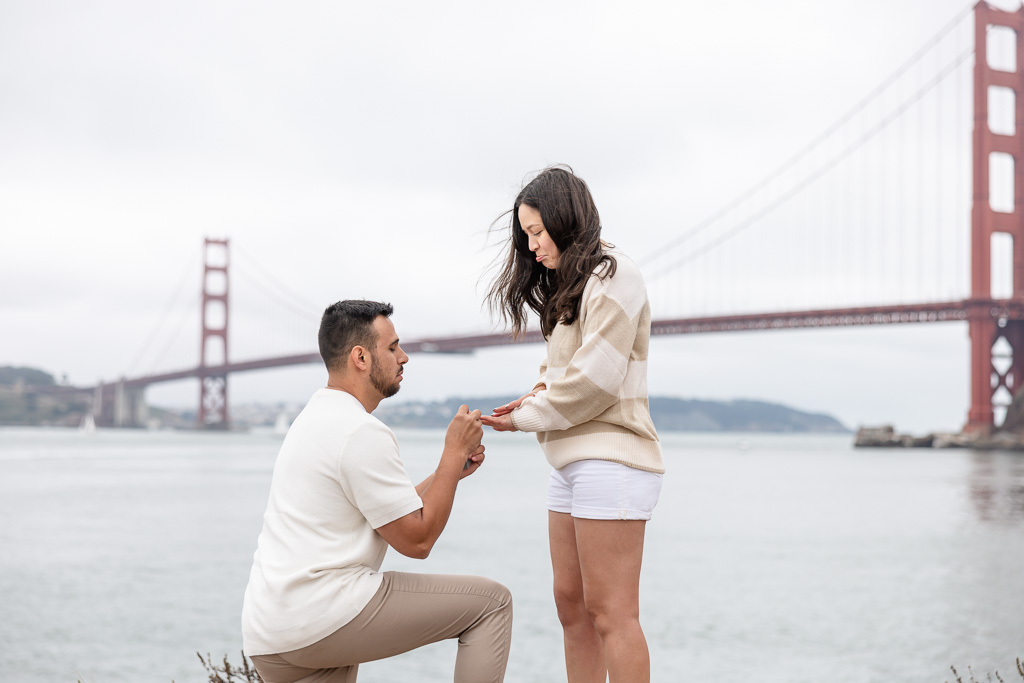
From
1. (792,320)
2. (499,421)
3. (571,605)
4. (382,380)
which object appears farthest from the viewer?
(792,320)

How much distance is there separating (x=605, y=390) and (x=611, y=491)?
0.63ft

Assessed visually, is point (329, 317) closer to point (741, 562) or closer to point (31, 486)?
point (741, 562)

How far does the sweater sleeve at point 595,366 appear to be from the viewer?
180 cm

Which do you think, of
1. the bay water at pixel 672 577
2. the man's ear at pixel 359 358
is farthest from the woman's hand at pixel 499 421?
the bay water at pixel 672 577

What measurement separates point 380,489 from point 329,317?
325 mm

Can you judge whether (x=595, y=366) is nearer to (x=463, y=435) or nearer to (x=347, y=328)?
(x=463, y=435)

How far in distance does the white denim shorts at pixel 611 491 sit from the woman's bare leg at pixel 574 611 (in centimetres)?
13

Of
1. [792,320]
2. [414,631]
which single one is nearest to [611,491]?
[414,631]

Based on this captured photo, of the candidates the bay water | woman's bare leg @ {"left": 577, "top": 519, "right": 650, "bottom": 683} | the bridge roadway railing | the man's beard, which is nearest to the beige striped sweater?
woman's bare leg @ {"left": 577, "top": 519, "right": 650, "bottom": 683}

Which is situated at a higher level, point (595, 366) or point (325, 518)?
point (595, 366)

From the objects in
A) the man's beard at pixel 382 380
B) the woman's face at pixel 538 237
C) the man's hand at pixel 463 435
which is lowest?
the man's hand at pixel 463 435

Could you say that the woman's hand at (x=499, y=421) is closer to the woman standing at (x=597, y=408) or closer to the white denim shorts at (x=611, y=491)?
the woman standing at (x=597, y=408)

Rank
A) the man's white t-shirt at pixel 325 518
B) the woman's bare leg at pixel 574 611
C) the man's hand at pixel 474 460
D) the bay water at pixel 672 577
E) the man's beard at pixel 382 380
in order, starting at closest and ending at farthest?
1. the man's white t-shirt at pixel 325 518
2. the man's beard at pixel 382 380
3. the man's hand at pixel 474 460
4. the woman's bare leg at pixel 574 611
5. the bay water at pixel 672 577

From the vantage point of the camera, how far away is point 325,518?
5.42ft
